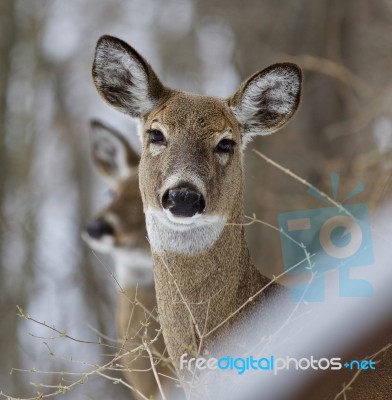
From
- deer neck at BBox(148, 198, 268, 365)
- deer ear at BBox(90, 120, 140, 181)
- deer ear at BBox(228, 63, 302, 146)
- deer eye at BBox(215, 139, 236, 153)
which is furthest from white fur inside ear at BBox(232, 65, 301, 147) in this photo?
deer ear at BBox(90, 120, 140, 181)

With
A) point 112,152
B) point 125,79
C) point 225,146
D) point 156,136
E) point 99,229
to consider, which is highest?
point 112,152

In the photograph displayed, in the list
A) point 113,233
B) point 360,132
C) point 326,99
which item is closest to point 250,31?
point 326,99

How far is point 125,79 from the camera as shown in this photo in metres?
4.05

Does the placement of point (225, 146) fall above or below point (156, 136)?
below

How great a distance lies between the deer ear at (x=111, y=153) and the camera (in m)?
7.15

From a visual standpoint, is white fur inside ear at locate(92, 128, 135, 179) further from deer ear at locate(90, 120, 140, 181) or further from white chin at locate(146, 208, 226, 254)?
white chin at locate(146, 208, 226, 254)

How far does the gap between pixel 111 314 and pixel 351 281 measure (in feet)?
24.3

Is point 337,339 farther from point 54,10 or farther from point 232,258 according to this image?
point 54,10

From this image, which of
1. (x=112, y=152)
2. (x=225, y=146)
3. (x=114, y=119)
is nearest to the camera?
(x=225, y=146)

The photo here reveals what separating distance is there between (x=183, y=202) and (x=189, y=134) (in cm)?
42

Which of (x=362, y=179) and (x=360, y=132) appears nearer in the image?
(x=362, y=179)

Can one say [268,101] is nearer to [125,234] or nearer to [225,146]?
[225,146]

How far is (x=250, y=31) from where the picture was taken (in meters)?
10.9

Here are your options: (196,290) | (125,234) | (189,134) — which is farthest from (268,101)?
(125,234)
